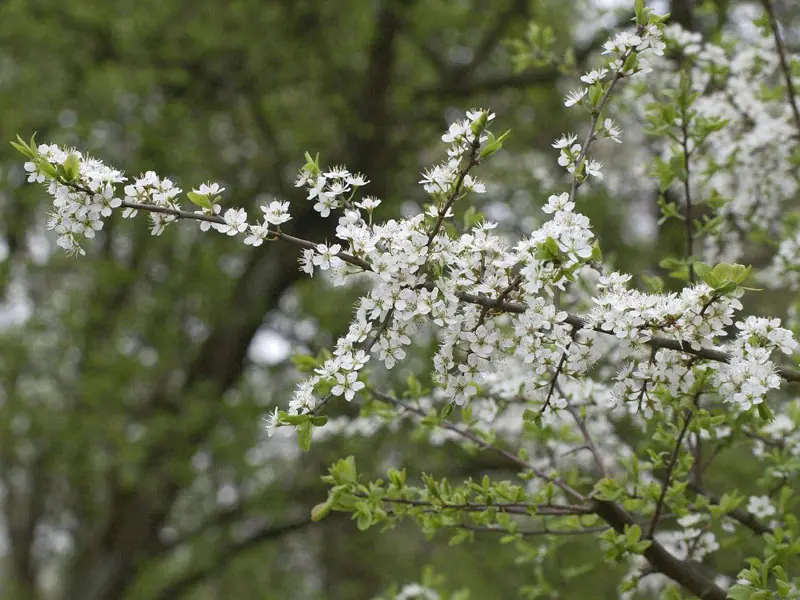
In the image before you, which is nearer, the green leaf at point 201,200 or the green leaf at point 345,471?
the green leaf at point 201,200

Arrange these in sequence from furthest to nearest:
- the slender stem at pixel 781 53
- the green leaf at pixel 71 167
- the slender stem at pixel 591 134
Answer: the slender stem at pixel 781 53
the slender stem at pixel 591 134
the green leaf at pixel 71 167

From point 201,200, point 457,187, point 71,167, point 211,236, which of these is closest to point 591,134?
point 457,187

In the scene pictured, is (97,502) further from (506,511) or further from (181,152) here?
(506,511)

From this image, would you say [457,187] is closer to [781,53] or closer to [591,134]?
[591,134]

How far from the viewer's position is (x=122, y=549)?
25.0ft

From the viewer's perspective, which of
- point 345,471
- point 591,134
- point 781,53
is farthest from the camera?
point 781,53

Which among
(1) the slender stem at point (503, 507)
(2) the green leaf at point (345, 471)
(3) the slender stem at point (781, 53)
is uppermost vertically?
(3) the slender stem at point (781, 53)

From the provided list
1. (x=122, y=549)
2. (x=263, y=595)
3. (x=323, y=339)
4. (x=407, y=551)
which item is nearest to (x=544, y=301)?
(x=323, y=339)

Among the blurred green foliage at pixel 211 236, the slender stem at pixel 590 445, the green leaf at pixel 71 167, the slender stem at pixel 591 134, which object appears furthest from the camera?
the blurred green foliage at pixel 211 236

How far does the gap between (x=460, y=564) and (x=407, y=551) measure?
90.1 inches

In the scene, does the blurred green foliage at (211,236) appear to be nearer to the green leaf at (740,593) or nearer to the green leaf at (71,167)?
the green leaf at (740,593)

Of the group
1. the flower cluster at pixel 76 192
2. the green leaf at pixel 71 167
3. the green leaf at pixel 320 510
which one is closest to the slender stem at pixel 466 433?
the green leaf at pixel 320 510

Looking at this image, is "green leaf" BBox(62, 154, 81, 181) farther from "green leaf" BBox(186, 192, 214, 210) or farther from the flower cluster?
"green leaf" BBox(186, 192, 214, 210)

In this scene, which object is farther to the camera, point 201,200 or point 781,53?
point 781,53
